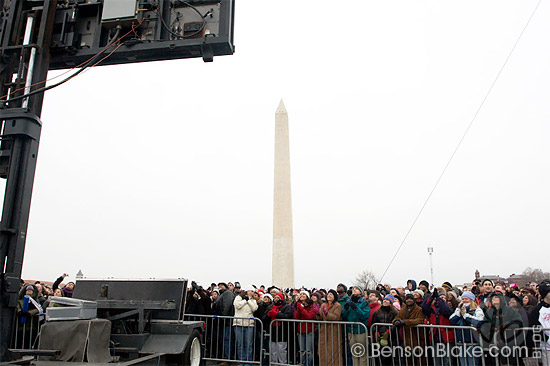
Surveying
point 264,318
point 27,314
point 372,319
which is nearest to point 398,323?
point 372,319

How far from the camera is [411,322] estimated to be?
6809mm

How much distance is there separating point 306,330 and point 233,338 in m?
1.95

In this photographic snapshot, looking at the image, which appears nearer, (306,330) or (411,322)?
(411,322)

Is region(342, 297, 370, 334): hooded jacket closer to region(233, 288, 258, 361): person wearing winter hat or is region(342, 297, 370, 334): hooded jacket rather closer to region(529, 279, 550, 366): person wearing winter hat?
region(233, 288, 258, 361): person wearing winter hat

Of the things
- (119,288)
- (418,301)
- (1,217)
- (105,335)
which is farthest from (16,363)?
(418,301)

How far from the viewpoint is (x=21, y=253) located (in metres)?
4.46

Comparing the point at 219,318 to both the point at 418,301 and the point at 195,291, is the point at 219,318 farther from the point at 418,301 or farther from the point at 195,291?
the point at 418,301

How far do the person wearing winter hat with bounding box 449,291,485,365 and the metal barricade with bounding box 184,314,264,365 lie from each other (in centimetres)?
349

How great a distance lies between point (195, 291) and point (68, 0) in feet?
20.2

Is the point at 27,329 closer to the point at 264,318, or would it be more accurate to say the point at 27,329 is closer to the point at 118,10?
the point at 264,318

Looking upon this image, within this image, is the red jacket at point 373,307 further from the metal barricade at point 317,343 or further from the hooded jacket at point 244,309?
the hooded jacket at point 244,309

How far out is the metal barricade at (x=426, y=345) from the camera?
6.44 metres

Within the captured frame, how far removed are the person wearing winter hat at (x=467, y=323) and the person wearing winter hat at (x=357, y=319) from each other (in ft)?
4.66

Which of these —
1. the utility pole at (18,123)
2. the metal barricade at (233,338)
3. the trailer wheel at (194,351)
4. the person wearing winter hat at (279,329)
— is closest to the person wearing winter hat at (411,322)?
the person wearing winter hat at (279,329)
